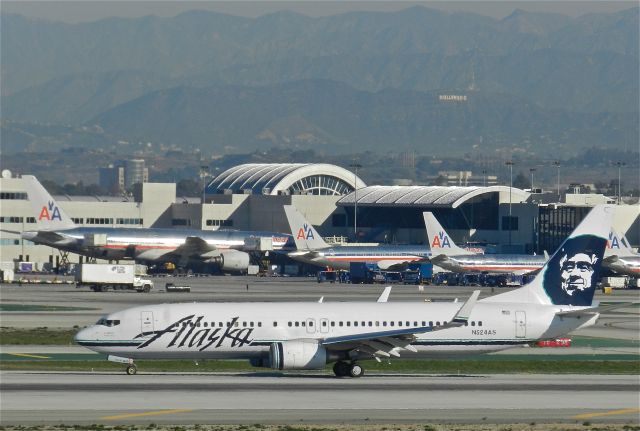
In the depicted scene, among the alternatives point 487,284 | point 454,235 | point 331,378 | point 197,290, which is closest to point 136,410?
point 331,378

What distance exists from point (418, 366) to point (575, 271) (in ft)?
31.0

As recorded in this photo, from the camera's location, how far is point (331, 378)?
54.7 m

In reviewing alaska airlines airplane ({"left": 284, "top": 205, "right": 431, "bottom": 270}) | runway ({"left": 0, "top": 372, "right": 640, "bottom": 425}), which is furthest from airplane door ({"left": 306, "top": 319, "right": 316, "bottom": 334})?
alaska airlines airplane ({"left": 284, "top": 205, "right": 431, "bottom": 270})

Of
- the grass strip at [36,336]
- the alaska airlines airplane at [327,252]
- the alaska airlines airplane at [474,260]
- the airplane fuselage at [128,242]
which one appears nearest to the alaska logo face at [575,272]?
the grass strip at [36,336]

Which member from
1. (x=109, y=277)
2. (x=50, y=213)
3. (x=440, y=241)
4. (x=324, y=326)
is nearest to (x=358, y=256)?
(x=440, y=241)

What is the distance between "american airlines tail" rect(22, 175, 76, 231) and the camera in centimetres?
15414

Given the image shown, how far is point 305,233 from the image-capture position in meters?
154

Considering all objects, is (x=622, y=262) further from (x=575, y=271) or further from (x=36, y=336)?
(x=575, y=271)

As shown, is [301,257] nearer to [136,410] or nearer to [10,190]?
[10,190]

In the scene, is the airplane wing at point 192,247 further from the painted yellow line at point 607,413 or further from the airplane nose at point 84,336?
the painted yellow line at point 607,413

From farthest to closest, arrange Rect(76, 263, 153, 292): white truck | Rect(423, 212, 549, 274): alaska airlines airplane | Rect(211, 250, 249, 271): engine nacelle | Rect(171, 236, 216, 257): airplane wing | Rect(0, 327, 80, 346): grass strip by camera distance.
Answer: Rect(211, 250, 249, 271): engine nacelle
Rect(171, 236, 216, 257): airplane wing
Rect(423, 212, 549, 274): alaska airlines airplane
Rect(76, 263, 153, 292): white truck
Rect(0, 327, 80, 346): grass strip

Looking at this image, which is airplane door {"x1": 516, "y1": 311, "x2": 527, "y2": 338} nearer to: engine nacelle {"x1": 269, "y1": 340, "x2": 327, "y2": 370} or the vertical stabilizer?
engine nacelle {"x1": 269, "y1": 340, "x2": 327, "y2": 370}

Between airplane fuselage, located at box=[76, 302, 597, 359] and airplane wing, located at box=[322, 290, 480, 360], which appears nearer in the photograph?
airplane wing, located at box=[322, 290, 480, 360]

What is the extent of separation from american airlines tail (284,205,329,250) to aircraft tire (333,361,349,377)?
98634 mm
